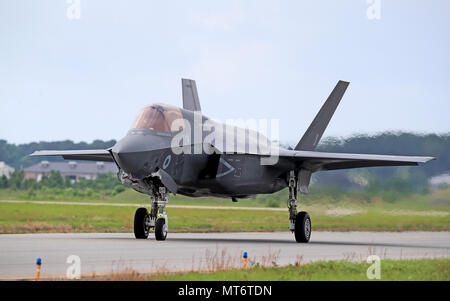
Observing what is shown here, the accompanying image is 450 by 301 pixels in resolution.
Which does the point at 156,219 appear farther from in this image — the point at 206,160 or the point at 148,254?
the point at 148,254

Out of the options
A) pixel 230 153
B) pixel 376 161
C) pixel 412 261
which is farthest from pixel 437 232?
pixel 412 261

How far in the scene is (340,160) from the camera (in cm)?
2503

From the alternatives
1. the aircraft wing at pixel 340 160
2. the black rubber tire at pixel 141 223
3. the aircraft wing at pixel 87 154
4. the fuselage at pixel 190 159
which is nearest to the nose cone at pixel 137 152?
the fuselage at pixel 190 159

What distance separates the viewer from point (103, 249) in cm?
1834

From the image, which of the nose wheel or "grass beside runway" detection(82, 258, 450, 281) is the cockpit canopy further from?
"grass beside runway" detection(82, 258, 450, 281)

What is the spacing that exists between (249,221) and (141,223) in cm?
1577

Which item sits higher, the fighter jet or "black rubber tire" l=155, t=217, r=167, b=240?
the fighter jet

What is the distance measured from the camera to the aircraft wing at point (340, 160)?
23.6m

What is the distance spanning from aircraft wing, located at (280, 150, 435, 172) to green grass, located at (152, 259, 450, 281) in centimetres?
830

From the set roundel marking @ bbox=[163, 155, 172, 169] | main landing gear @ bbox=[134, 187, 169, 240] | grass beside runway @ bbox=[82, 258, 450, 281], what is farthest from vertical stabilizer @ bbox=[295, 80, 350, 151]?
grass beside runway @ bbox=[82, 258, 450, 281]

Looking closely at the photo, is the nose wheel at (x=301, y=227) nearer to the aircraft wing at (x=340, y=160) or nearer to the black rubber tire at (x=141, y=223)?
the aircraft wing at (x=340, y=160)

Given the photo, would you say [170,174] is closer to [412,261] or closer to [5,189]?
[412,261]

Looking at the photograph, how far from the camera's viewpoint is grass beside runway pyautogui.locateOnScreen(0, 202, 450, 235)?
29.3m
